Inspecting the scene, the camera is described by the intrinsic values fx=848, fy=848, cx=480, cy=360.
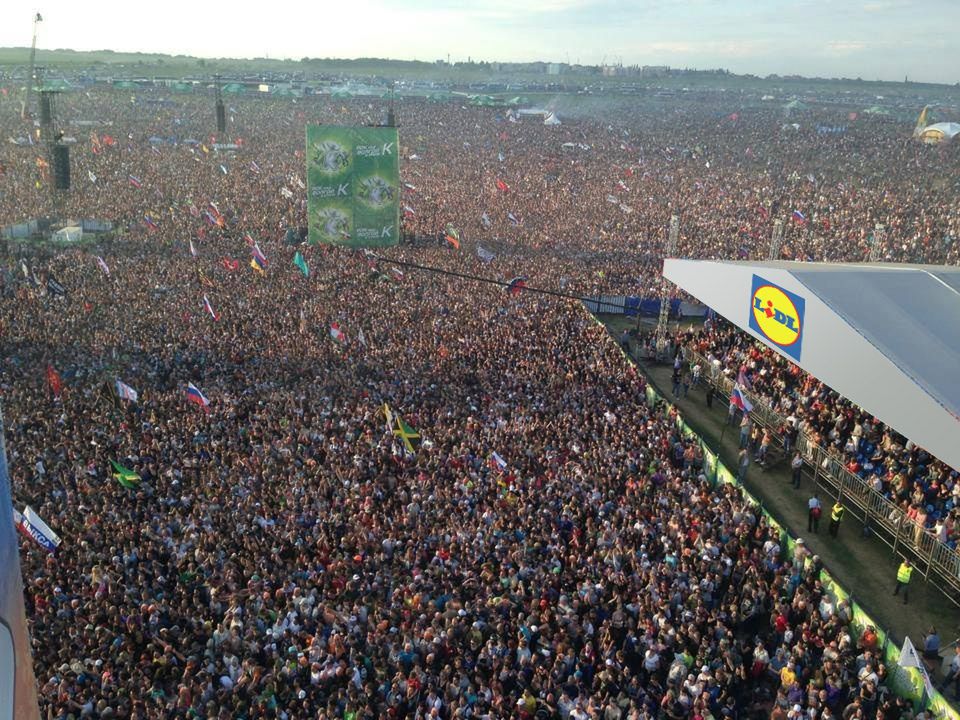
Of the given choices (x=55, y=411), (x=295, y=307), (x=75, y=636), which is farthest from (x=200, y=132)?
(x=75, y=636)

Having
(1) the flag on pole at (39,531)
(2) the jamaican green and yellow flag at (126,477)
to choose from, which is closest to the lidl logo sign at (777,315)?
(2) the jamaican green and yellow flag at (126,477)

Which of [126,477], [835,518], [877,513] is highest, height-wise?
[877,513]

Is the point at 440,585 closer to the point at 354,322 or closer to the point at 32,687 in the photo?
the point at 32,687

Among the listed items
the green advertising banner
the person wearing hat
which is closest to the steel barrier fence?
the person wearing hat

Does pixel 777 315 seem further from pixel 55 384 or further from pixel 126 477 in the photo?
pixel 55 384

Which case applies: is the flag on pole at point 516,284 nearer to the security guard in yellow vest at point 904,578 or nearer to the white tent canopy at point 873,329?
the white tent canopy at point 873,329

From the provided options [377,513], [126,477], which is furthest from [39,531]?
[377,513]
